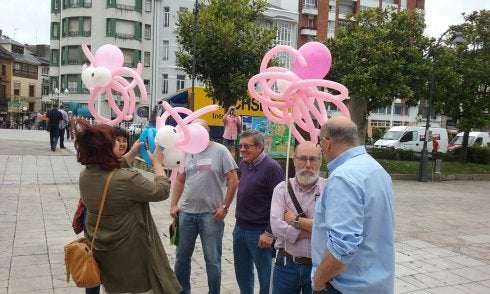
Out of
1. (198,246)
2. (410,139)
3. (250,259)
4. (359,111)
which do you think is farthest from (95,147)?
(410,139)

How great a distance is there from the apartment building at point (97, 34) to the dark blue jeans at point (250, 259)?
1676 inches

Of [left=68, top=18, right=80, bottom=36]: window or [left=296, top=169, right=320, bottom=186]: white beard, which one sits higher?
[left=68, top=18, right=80, bottom=36]: window

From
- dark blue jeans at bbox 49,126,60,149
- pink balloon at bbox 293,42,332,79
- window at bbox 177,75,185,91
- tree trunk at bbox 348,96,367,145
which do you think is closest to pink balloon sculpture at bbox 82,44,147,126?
pink balloon at bbox 293,42,332,79

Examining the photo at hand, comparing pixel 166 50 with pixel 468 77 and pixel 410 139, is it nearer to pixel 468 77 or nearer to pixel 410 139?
pixel 410 139

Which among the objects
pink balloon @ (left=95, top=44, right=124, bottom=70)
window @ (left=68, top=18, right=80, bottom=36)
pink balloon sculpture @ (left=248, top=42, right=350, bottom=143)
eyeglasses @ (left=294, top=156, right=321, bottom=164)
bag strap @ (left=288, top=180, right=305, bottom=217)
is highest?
window @ (left=68, top=18, right=80, bottom=36)

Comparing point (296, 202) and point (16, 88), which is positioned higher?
→ point (16, 88)

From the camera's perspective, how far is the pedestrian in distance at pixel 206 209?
156 inches

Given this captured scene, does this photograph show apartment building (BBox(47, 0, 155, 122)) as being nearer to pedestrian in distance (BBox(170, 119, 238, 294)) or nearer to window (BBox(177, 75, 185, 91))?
window (BBox(177, 75, 185, 91))

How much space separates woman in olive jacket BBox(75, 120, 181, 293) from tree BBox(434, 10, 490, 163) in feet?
51.5

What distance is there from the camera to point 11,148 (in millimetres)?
16281

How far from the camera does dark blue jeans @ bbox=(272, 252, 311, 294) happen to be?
3.15m

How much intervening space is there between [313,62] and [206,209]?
1624 mm

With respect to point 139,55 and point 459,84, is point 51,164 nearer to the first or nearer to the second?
point 459,84

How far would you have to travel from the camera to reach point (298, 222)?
3090mm
